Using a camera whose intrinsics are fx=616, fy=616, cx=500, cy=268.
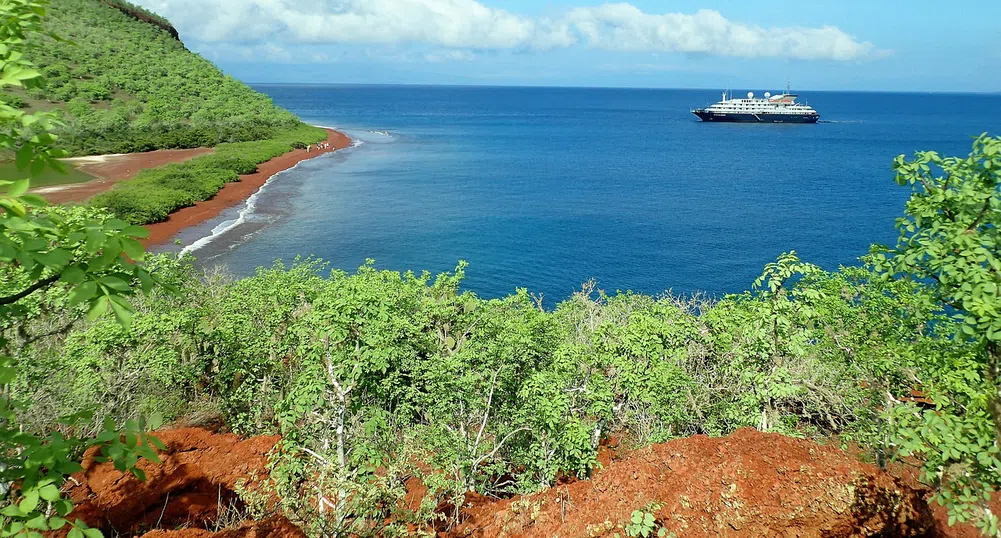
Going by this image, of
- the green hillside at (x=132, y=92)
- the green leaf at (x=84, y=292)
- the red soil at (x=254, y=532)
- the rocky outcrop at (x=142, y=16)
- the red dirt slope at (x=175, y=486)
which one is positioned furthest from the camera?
the rocky outcrop at (x=142, y=16)

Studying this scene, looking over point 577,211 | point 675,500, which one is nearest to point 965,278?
point 675,500

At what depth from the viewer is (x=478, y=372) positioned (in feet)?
44.4

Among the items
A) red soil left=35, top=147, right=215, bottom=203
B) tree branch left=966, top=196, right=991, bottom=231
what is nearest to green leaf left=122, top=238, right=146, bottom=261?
tree branch left=966, top=196, right=991, bottom=231

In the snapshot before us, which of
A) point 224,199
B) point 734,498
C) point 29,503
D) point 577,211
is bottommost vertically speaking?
point 577,211

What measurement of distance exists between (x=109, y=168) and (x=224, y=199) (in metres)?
16.4

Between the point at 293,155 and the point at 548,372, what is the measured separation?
83625 millimetres

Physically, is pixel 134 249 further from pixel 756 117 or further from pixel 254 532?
pixel 756 117

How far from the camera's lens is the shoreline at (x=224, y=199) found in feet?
166

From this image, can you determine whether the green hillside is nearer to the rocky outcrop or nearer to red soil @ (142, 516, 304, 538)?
the rocky outcrop

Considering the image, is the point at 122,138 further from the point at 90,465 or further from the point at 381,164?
the point at 90,465

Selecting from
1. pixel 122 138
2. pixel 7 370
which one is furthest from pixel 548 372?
pixel 122 138

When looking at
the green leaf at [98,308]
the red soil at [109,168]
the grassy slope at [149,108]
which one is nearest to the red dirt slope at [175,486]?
the green leaf at [98,308]

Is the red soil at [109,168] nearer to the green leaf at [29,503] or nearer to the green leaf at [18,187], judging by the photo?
the green leaf at [29,503]

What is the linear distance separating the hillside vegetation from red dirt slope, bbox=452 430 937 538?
0.36m
